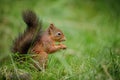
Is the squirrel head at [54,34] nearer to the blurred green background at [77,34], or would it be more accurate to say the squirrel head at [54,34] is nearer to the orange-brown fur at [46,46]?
the orange-brown fur at [46,46]

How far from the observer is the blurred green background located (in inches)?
212

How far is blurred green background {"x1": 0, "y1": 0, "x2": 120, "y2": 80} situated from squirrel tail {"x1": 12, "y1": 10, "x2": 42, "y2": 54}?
0.20m

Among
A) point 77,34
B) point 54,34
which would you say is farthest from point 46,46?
point 77,34

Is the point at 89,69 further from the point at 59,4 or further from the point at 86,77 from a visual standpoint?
the point at 59,4

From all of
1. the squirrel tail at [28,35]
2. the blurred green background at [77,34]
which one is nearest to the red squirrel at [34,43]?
the squirrel tail at [28,35]

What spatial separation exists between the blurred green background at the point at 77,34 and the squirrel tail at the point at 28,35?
0.20 metres

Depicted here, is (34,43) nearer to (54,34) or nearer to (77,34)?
(54,34)

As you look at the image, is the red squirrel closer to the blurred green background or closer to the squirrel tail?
the squirrel tail

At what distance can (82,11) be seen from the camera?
36.0 feet

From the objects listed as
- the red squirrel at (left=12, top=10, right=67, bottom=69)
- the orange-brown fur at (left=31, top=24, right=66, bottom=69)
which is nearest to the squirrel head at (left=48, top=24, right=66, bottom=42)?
the orange-brown fur at (left=31, top=24, right=66, bottom=69)

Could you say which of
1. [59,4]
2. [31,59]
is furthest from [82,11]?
[31,59]

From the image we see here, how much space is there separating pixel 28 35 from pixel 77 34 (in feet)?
10.5

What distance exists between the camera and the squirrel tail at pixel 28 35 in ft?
19.8

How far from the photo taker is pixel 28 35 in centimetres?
610
